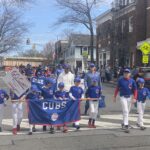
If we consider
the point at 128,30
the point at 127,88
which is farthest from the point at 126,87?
the point at 128,30

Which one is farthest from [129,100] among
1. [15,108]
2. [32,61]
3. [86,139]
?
[32,61]

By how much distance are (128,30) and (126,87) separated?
35.7 m

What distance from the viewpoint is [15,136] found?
11.6 meters

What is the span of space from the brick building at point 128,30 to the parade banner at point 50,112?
32448mm

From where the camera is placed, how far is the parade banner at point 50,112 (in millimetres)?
12148

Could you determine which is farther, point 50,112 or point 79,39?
point 79,39

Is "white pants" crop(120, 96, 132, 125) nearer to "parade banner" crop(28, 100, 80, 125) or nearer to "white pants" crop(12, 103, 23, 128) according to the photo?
"parade banner" crop(28, 100, 80, 125)

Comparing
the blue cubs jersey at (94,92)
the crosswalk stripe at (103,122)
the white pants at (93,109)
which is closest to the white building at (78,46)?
the crosswalk stripe at (103,122)

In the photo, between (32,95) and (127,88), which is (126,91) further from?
(32,95)

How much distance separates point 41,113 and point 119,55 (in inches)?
1468

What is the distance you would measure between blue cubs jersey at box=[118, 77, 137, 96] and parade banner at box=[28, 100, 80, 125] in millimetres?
1468

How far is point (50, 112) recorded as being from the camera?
40.2 ft

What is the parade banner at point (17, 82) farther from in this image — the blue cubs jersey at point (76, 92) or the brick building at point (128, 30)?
the brick building at point (128, 30)

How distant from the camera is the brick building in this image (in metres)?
45.4
